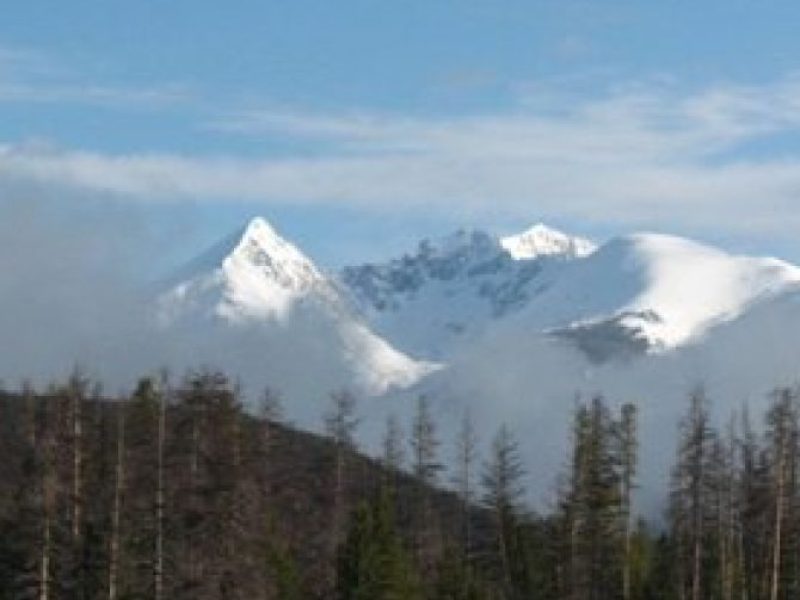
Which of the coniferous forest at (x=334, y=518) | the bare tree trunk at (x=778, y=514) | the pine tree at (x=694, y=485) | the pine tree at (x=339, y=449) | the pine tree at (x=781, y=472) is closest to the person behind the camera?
the coniferous forest at (x=334, y=518)

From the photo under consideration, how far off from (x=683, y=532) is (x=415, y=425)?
23052mm

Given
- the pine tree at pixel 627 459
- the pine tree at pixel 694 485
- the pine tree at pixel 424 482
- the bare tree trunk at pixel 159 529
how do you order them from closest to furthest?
the bare tree trunk at pixel 159 529 < the pine tree at pixel 694 485 < the pine tree at pixel 627 459 < the pine tree at pixel 424 482

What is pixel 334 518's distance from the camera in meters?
120

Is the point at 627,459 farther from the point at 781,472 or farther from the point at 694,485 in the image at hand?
the point at 781,472

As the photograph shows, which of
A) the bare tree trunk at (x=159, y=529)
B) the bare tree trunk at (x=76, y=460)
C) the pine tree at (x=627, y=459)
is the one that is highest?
the pine tree at (x=627, y=459)

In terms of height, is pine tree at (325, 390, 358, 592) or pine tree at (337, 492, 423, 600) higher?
pine tree at (325, 390, 358, 592)

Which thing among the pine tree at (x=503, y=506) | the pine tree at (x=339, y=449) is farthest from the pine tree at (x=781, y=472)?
the pine tree at (x=339, y=449)

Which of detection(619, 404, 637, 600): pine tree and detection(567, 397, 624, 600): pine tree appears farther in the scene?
detection(567, 397, 624, 600): pine tree

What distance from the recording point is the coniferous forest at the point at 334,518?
76938mm

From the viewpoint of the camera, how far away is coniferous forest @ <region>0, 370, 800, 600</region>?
3029 inches

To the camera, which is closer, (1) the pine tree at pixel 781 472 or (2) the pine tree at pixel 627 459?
(1) the pine tree at pixel 781 472

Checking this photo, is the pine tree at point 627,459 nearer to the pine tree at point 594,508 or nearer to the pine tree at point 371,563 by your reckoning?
the pine tree at point 594,508

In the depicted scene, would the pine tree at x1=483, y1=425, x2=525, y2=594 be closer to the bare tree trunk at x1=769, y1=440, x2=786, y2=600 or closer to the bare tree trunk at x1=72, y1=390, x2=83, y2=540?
the bare tree trunk at x1=769, y1=440, x2=786, y2=600

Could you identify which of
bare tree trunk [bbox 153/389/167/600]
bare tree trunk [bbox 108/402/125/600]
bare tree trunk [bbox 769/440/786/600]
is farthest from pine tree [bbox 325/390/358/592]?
bare tree trunk [bbox 153/389/167/600]
